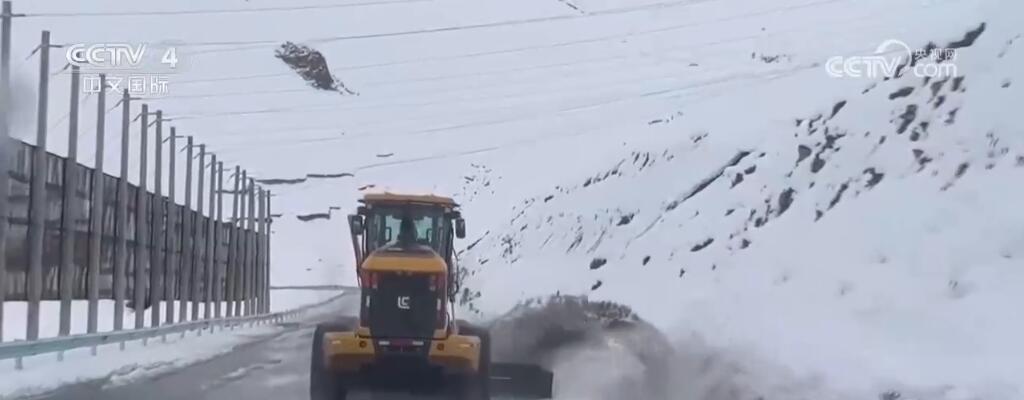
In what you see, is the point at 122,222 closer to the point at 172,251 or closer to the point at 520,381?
the point at 172,251

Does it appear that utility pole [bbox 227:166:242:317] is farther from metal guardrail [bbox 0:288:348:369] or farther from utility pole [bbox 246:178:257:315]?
metal guardrail [bbox 0:288:348:369]

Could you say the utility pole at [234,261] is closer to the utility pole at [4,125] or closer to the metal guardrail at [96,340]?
the metal guardrail at [96,340]

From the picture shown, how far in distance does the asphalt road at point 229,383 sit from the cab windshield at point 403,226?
93cm

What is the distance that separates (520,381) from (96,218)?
2430 cm

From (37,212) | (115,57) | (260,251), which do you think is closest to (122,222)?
(115,57)

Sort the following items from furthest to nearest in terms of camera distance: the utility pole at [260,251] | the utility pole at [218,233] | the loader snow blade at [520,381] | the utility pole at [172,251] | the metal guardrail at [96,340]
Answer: the utility pole at [260,251], the utility pole at [218,233], the utility pole at [172,251], the metal guardrail at [96,340], the loader snow blade at [520,381]

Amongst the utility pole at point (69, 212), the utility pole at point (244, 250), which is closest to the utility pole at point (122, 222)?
the utility pole at point (69, 212)

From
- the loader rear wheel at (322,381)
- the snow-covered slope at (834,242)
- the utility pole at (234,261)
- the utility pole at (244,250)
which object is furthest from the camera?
the utility pole at (244,250)

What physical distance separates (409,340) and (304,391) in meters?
3.83

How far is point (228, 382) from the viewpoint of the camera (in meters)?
24.5

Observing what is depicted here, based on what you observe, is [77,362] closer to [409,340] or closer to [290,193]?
[409,340]

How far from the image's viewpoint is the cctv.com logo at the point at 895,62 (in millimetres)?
26422

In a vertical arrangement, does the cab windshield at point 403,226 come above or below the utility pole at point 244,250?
below

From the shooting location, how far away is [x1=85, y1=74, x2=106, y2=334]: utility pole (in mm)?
39562
